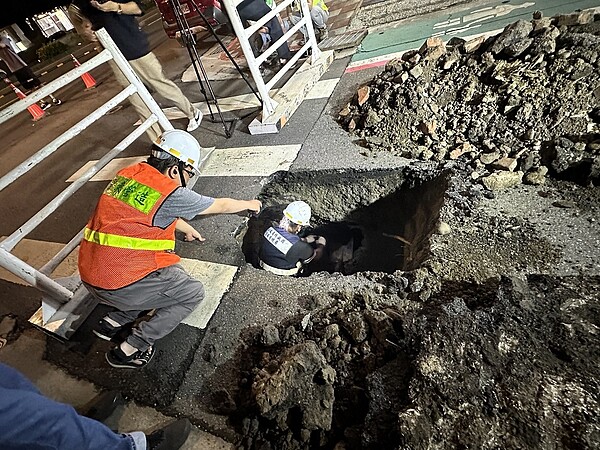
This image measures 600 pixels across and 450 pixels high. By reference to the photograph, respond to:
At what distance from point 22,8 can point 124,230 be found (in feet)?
67.3

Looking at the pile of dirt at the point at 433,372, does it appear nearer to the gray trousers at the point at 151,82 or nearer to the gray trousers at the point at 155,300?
the gray trousers at the point at 155,300

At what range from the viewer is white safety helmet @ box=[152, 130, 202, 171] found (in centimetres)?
283

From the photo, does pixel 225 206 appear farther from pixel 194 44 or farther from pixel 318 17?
pixel 318 17

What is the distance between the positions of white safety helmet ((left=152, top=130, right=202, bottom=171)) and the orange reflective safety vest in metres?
0.36

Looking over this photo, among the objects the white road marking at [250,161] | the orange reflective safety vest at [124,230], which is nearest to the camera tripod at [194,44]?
the white road marking at [250,161]

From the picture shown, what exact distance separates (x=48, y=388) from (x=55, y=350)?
356 mm

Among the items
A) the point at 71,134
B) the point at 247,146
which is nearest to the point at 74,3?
the point at 71,134

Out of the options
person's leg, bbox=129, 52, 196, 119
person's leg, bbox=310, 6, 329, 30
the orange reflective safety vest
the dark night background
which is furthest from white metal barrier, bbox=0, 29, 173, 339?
the dark night background

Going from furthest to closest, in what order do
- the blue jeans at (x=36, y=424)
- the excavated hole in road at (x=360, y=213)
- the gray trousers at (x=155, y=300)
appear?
the excavated hole in road at (x=360, y=213)
the gray trousers at (x=155, y=300)
the blue jeans at (x=36, y=424)

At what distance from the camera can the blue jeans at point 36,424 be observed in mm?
1542

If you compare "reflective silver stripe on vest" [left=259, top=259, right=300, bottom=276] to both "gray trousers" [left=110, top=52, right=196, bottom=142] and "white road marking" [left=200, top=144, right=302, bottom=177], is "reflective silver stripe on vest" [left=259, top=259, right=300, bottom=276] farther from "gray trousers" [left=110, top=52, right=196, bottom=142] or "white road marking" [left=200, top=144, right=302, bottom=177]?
"gray trousers" [left=110, top=52, right=196, bottom=142]

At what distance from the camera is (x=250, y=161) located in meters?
4.35

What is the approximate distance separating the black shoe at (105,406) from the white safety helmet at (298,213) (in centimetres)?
206

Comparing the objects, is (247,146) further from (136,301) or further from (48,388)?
(48,388)
